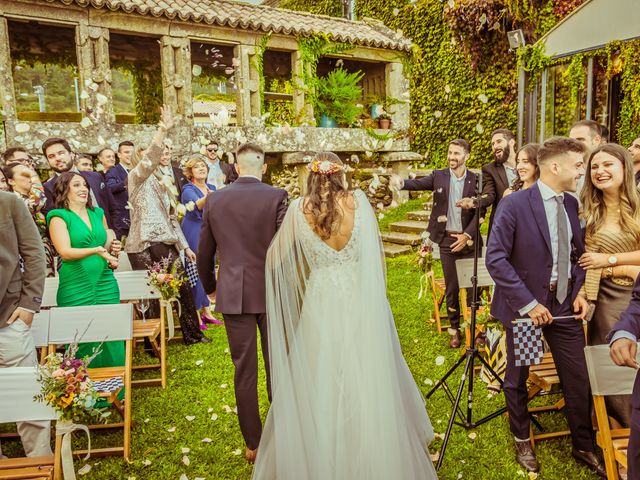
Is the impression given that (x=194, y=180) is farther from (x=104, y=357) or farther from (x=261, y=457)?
(x=261, y=457)

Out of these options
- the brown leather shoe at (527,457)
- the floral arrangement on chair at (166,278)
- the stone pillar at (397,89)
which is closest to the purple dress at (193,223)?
the floral arrangement on chair at (166,278)

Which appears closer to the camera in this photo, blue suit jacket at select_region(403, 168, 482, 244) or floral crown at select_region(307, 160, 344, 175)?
floral crown at select_region(307, 160, 344, 175)

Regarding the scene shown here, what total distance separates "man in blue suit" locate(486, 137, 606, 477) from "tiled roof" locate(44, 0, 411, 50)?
30.2 feet

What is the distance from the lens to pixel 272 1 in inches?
824

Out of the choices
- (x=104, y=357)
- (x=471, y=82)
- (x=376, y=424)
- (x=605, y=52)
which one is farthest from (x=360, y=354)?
(x=471, y=82)

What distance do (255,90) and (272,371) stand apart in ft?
31.9

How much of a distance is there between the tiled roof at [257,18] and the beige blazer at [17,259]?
772 centimetres

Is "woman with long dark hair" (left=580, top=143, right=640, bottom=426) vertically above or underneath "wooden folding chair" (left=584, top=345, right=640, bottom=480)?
above

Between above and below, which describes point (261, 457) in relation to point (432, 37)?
below

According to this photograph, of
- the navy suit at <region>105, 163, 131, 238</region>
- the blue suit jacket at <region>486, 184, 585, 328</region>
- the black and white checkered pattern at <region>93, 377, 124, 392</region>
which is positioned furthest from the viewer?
the navy suit at <region>105, 163, 131, 238</region>

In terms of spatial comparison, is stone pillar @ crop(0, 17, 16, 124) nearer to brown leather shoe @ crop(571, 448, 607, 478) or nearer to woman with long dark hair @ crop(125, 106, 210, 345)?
woman with long dark hair @ crop(125, 106, 210, 345)

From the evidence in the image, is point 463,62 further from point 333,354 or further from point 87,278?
point 333,354

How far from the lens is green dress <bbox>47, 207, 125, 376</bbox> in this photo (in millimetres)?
4340

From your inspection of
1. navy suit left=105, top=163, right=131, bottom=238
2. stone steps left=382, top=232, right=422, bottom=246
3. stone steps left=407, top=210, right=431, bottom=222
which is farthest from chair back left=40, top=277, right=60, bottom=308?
stone steps left=407, top=210, right=431, bottom=222
